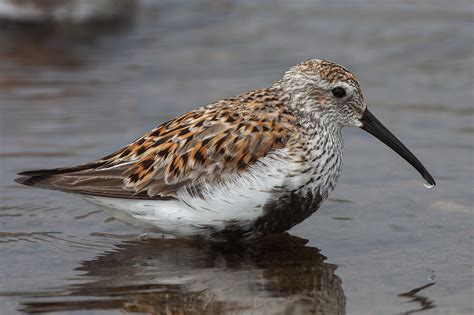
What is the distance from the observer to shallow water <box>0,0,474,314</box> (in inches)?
246

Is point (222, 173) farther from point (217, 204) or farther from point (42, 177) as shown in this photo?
point (42, 177)

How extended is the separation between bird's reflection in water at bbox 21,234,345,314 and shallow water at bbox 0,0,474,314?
0.05 ft

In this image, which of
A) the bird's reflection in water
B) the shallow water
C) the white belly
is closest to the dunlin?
the white belly

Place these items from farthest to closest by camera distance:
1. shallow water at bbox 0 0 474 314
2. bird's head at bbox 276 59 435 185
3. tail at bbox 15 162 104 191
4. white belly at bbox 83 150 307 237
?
bird's head at bbox 276 59 435 185, tail at bbox 15 162 104 191, white belly at bbox 83 150 307 237, shallow water at bbox 0 0 474 314

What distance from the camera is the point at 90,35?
14.5 m

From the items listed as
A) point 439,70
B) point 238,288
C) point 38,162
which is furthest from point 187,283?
point 439,70

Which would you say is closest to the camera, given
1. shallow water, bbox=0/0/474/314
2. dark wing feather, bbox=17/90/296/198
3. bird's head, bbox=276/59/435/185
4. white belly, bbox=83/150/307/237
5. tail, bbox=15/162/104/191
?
shallow water, bbox=0/0/474/314

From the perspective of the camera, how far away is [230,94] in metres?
11.6

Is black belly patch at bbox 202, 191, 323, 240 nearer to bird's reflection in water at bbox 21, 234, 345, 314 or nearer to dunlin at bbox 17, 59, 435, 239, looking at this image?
dunlin at bbox 17, 59, 435, 239

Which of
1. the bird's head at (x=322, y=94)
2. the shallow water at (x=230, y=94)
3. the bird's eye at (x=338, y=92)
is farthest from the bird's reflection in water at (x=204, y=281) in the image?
the bird's eye at (x=338, y=92)

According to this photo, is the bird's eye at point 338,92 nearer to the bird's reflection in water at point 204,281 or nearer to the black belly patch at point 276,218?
the black belly patch at point 276,218

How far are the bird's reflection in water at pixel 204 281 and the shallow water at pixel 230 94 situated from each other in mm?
15

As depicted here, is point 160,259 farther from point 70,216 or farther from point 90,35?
point 90,35

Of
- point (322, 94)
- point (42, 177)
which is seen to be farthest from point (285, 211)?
point (42, 177)
